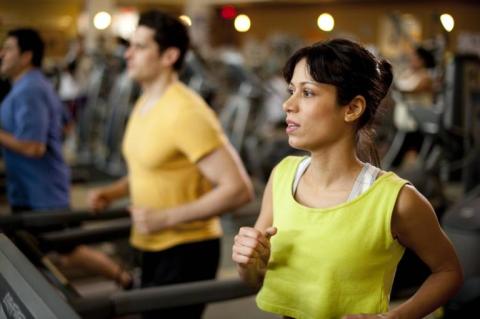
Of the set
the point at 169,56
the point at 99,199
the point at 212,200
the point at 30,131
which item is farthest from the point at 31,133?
the point at 212,200

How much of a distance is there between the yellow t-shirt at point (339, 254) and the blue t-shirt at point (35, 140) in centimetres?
176

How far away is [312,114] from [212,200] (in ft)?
3.02

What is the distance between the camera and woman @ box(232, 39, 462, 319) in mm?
1302

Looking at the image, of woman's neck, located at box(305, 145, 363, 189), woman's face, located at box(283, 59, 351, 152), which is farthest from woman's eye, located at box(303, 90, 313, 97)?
woman's neck, located at box(305, 145, 363, 189)

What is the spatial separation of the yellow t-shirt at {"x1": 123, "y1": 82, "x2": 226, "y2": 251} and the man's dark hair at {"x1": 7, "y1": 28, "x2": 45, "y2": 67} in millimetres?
866

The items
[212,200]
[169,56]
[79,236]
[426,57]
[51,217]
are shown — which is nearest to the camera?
[212,200]

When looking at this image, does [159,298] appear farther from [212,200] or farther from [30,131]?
[30,131]

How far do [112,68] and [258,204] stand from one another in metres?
3.23

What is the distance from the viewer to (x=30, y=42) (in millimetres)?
3008

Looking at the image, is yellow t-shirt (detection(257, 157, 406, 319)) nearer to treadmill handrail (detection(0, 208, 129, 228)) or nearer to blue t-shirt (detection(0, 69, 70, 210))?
treadmill handrail (detection(0, 208, 129, 228))

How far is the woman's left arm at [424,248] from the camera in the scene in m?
1.30

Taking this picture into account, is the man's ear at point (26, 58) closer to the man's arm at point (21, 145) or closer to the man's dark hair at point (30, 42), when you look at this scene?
the man's dark hair at point (30, 42)

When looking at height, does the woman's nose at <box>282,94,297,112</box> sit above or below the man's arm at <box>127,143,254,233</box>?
above

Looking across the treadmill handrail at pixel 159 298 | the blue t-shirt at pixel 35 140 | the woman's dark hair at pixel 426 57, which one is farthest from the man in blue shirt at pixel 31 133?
the woman's dark hair at pixel 426 57
